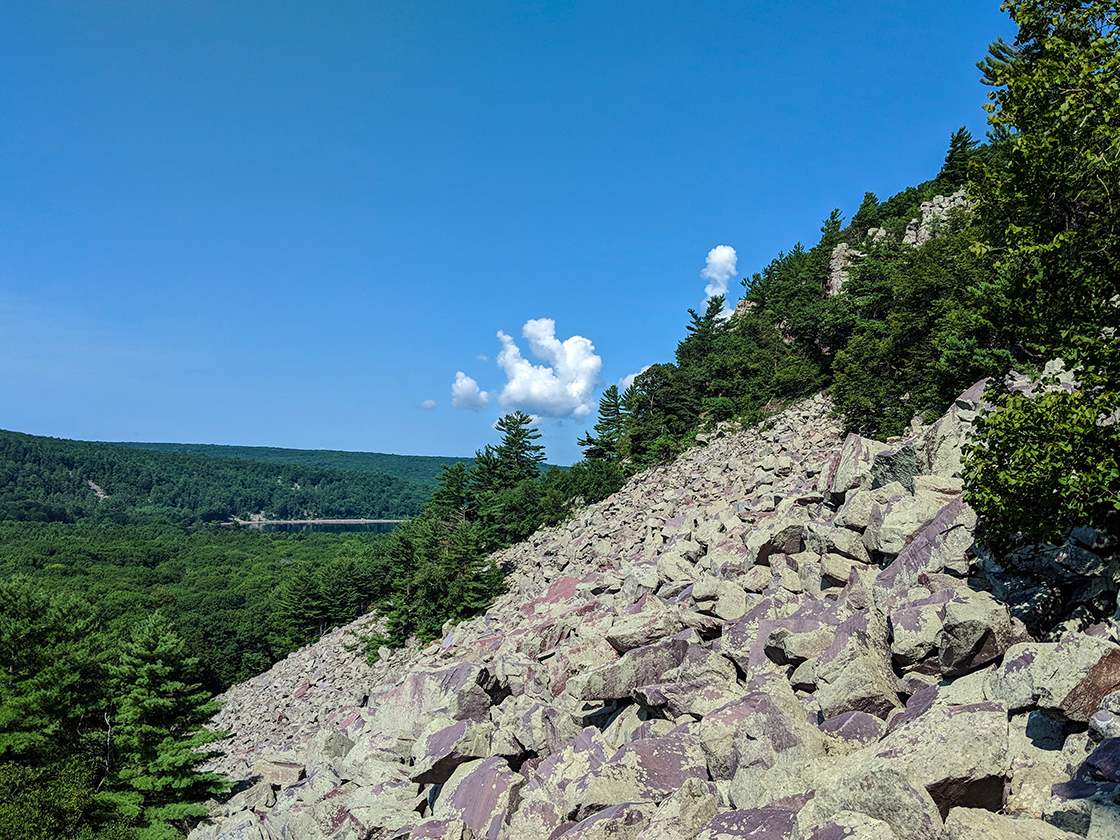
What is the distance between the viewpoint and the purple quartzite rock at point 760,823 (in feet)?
19.4

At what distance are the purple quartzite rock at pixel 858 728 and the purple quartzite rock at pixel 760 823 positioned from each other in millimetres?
1536

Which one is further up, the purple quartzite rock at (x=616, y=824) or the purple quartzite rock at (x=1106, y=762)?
the purple quartzite rock at (x=1106, y=762)

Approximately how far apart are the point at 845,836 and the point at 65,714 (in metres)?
39.9

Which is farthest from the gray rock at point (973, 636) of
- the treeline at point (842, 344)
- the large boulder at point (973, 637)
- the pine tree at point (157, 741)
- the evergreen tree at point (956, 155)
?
the evergreen tree at point (956, 155)

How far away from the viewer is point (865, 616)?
9.53m

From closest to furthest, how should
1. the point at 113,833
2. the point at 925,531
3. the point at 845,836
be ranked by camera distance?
the point at 845,836 → the point at 925,531 → the point at 113,833

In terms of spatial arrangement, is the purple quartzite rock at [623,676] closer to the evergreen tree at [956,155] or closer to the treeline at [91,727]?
the treeline at [91,727]

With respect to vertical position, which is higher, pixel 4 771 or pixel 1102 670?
pixel 1102 670

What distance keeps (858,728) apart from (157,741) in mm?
33203

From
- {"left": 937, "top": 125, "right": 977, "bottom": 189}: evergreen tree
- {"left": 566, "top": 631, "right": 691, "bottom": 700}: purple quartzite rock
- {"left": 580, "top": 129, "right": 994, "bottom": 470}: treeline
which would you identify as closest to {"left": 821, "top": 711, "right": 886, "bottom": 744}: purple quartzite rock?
{"left": 566, "top": 631, "right": 691, "bottom": 700}: purple quartzite rock

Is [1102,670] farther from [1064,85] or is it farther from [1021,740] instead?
[1064,85]

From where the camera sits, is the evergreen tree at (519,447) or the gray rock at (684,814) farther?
the evergreen tree at (519,447)

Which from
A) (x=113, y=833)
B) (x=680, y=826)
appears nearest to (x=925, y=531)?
(x=680, y=826)

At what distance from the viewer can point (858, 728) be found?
7648 mm
